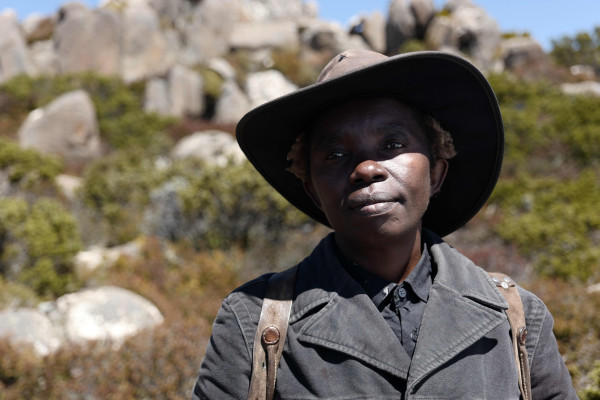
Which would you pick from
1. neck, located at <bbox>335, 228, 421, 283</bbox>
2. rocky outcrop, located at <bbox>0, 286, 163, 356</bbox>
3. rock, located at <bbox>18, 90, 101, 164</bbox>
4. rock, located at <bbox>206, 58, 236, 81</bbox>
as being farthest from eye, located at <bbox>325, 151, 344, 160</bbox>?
rock, located at <bbox>206, 58, 236, 81</bbox>

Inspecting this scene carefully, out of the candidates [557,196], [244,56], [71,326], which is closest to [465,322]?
[71,326]

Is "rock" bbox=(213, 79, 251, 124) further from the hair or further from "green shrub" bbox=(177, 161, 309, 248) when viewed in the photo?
the hair

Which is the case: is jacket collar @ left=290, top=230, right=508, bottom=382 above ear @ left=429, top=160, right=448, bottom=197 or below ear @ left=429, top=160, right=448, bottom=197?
below

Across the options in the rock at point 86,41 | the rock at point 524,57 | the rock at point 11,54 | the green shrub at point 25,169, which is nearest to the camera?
the green shrub at point 25,169

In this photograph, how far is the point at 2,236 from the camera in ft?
21.9

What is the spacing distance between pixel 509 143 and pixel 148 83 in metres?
15.5

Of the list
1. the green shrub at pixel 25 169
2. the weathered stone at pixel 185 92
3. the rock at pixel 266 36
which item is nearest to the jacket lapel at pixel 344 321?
the green shrub at pixel 25 169

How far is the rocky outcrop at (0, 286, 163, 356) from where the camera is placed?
190 inches

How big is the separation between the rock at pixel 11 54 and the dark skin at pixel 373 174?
90.7 ft

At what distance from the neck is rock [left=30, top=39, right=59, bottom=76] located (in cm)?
2751

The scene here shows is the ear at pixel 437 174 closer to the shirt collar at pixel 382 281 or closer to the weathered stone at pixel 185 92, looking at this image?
the shirt collar at pixel 382 281

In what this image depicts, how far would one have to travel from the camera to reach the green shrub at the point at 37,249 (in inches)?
249

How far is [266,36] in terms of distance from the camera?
30.9 metres

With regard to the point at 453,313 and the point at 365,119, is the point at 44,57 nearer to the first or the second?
the point at 365,119
